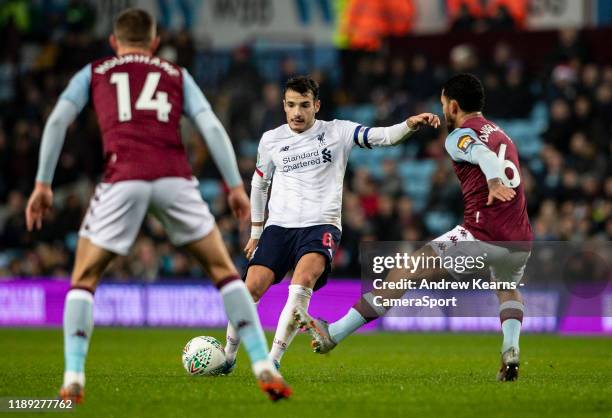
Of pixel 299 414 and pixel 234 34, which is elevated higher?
pixel 234 34

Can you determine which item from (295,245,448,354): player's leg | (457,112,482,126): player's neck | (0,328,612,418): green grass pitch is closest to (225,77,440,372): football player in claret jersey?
(295,245,448,354): player's leg

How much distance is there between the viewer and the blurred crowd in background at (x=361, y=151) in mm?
18859

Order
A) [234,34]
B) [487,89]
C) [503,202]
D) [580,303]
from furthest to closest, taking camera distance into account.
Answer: [234,34], [487,89], [580,303], [503,202]

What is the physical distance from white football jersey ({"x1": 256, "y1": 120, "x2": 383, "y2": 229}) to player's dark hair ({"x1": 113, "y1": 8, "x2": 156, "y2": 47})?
8.98 feet

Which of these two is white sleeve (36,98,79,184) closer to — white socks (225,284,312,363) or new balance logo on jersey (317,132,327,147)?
white socks (225,284,312,363)

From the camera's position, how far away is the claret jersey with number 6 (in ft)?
29.2

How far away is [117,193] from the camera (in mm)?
6906

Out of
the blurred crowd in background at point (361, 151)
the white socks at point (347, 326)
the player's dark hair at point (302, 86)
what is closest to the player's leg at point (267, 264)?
the white socks at point (347, 326)

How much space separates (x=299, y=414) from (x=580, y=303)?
450 inches

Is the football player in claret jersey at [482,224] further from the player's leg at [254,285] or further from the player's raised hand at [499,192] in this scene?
the player's leg at [254,285]

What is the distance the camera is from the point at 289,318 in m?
9.11

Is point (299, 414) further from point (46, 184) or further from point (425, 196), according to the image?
point (425, 196)

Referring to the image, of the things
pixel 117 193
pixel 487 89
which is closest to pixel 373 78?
pixel 487 89

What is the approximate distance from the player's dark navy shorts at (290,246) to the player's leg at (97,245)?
2.59m
